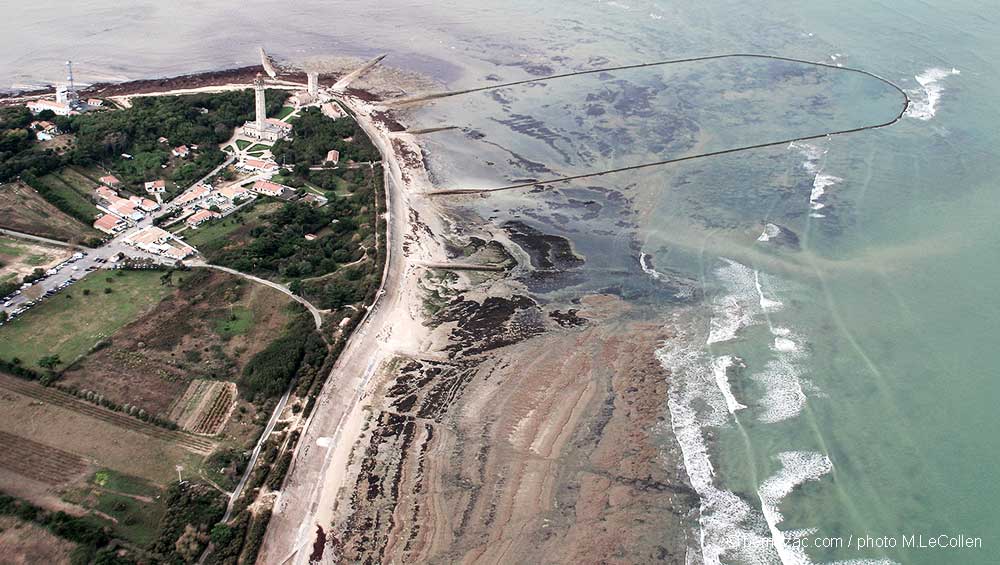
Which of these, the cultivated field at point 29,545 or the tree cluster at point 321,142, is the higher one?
the tree cluster at point 321,142

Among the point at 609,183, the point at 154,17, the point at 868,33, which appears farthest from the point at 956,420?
the point at 154,17

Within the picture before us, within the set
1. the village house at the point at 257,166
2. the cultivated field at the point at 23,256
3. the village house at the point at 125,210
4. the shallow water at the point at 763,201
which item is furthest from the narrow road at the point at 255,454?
the village house at the point at 257,166

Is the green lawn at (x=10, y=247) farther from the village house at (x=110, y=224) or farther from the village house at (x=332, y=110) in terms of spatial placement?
the village house at (x=332, y=110)

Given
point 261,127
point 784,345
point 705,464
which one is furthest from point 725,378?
point 261,127

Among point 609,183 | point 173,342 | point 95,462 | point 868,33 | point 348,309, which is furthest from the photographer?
point 868,33

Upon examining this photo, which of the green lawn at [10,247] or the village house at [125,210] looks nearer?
the green lawn at [10,247]


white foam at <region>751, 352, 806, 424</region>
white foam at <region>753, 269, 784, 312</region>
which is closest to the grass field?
white foam at <region>753, 269, 784, 312</region>

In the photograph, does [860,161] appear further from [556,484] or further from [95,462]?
[95,462]
